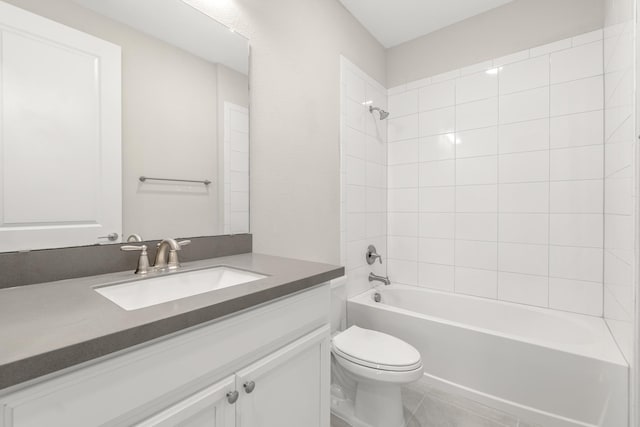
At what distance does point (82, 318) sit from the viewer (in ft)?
1.92

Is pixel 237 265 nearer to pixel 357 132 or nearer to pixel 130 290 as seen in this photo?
pixel 130 290

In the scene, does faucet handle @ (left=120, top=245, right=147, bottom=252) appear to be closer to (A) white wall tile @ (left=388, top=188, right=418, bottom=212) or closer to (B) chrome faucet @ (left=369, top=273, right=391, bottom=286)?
(B) chrome faucet @ (left=369, top=273, right=391, bottom=286)

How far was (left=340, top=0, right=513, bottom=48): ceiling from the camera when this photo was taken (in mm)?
2100

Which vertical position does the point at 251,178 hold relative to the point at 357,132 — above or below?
below

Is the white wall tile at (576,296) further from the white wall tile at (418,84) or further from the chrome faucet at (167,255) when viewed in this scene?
the chrome faucet at (167,255)

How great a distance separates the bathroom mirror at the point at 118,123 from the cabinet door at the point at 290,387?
0.67m

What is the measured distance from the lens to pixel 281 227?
164 centimetres

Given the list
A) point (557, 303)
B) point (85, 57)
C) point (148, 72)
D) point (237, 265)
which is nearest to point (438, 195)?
point (557, 303)

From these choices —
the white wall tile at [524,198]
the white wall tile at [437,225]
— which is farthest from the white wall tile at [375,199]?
the white wall tile at [524,198]

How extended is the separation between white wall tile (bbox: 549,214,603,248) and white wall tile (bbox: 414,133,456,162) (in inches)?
33.2

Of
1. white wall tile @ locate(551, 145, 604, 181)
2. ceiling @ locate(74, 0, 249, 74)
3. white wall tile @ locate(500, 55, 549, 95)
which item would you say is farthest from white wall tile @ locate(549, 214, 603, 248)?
ceiling @ locate(74, 0, 249, 74)

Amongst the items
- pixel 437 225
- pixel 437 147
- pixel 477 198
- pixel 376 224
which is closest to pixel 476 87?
pixel 437 147

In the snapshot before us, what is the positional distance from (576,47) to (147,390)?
9.20ft

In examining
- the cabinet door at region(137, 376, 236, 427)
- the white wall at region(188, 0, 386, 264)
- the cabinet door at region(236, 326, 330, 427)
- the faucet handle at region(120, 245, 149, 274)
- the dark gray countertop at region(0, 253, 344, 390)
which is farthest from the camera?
the white wall at region(188, 0, 386, 264)
